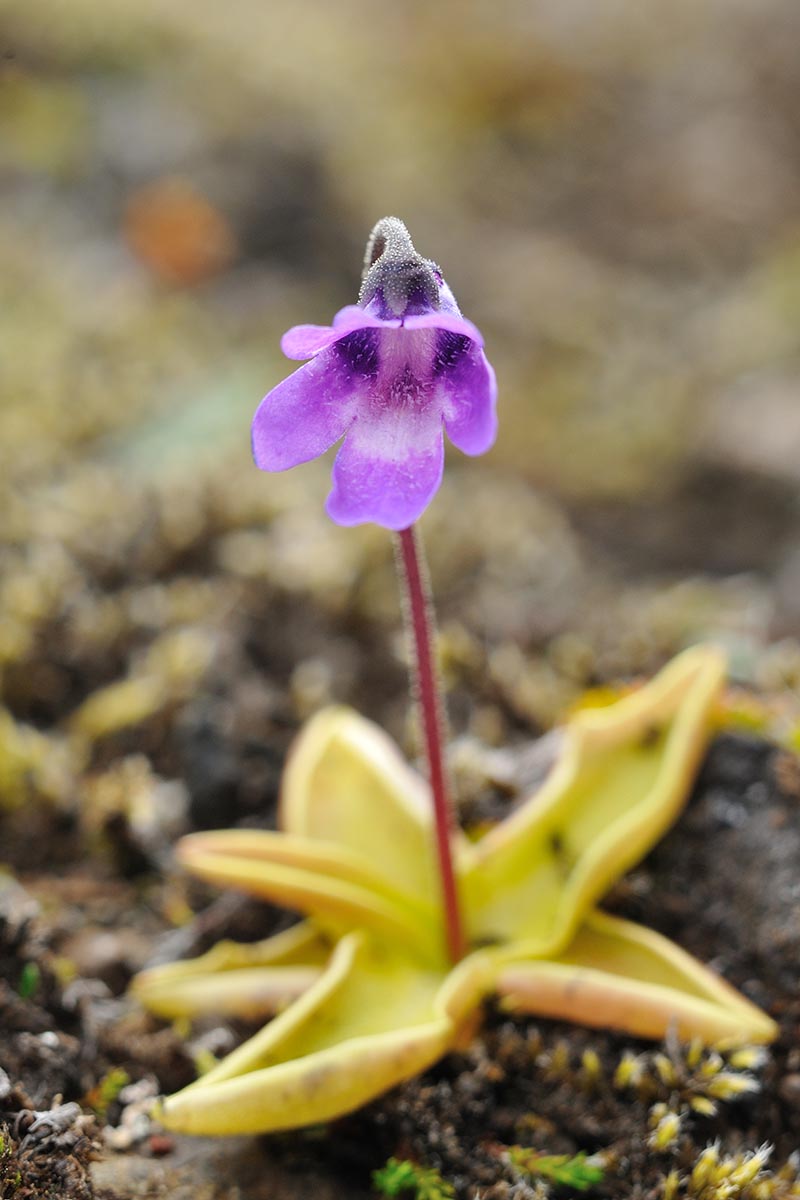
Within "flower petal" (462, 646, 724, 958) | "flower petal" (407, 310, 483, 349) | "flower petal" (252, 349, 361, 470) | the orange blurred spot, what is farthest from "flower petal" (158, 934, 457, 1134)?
the orange blurred spot

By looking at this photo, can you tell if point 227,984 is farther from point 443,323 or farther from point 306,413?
point 443,323

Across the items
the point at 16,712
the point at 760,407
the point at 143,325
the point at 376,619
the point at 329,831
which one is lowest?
the point at 329,831

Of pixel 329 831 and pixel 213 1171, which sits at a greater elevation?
pixel 329 831

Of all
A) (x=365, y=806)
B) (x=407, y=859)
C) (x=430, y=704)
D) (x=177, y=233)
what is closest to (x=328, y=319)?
(x=177, y=233)

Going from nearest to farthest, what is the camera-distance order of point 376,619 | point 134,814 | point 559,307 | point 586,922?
point 586,922, point 134,814, point 376,619, point 559,307

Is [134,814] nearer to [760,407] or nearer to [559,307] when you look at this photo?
[760,407]

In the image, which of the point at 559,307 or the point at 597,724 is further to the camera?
the point at 559,307

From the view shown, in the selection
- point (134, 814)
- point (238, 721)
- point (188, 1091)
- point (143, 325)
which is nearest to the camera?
point (188, 1091)

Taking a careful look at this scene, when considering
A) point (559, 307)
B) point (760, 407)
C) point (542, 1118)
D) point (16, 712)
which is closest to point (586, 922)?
point (542, 1118)
